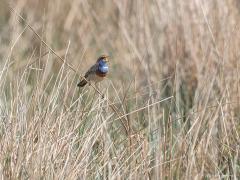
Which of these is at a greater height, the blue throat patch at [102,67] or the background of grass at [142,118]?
the blue throat patch at [102,67]

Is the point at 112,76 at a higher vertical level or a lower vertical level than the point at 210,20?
lower

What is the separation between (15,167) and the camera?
3.35 m

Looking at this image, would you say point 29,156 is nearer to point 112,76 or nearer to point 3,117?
point 3,117

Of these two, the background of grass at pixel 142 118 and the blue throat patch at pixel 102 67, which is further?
the blue throat patch at pixel 102 67

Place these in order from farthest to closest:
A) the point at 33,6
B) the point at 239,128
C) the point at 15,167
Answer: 1. the point at 33,6
2. the point at 239,128
3. the point at 15,167

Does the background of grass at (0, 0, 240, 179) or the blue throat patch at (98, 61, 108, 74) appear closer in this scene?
the background of grass at (0, 0, 240, 179)

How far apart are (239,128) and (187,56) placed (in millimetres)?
1579

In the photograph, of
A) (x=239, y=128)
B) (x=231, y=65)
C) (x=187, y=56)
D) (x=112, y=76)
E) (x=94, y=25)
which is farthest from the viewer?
(x=94, y=25)

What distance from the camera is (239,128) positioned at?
4297 mm

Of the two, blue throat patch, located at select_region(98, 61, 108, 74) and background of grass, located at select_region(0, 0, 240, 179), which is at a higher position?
blue throat patch, located at select_region(98, 61, 108, 74)

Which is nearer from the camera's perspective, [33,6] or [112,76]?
[112,76]

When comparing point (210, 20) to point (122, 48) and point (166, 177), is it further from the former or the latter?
point (166, 177)

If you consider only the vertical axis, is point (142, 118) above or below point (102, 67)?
below

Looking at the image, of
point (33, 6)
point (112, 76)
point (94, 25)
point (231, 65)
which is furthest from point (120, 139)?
point (33, 6)
